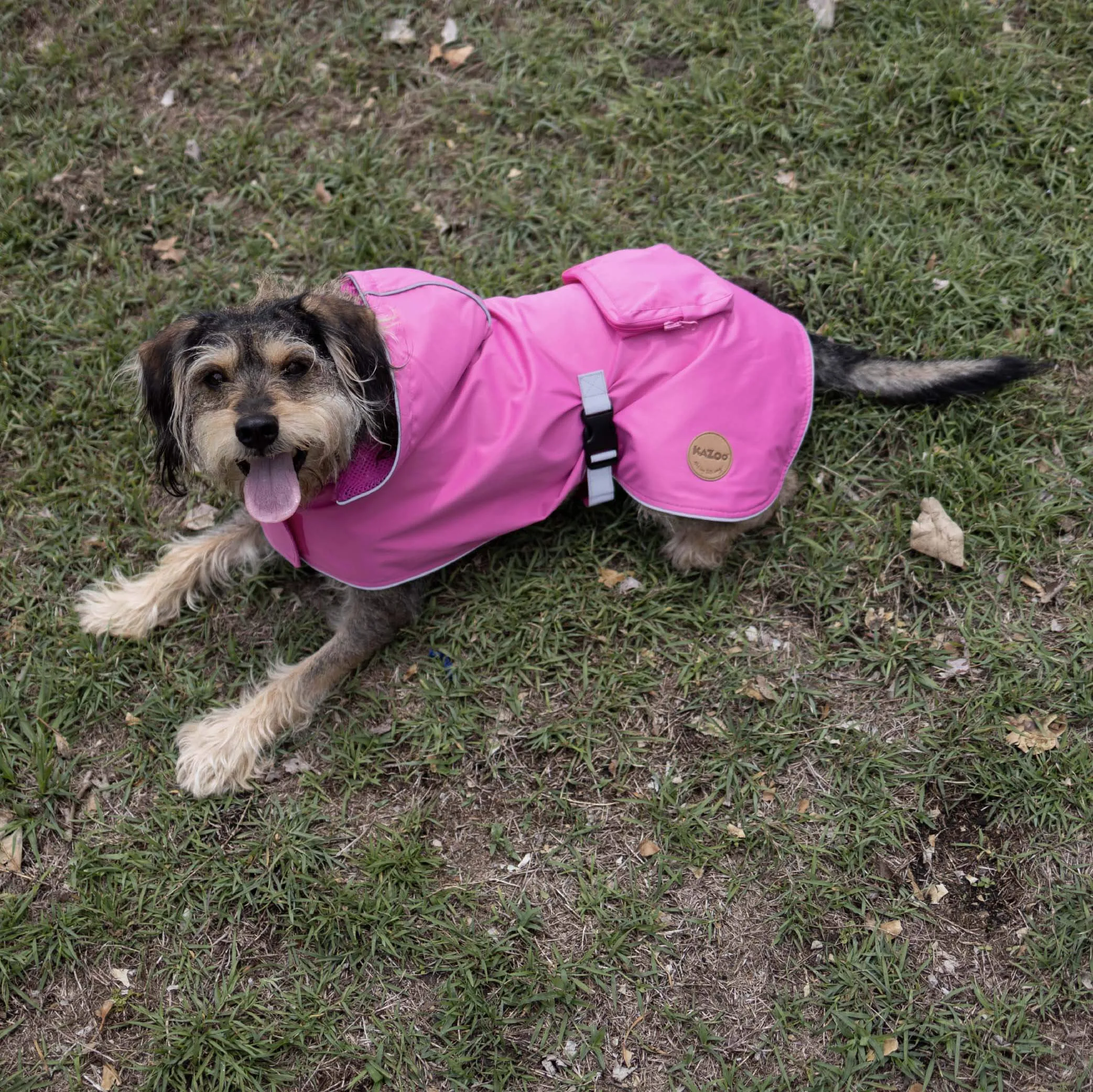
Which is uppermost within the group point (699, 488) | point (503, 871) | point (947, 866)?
point (699, 488)

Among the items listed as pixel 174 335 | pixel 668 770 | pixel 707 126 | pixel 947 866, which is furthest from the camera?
pixel 707 126

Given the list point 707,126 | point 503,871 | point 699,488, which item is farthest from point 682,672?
point 707,126

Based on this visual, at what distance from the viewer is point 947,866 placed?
3963mm

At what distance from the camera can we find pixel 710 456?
4094mm

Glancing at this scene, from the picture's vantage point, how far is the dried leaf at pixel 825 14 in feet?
17.8

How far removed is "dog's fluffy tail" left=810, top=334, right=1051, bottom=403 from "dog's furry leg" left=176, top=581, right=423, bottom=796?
231cm

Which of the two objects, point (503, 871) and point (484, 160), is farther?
point (484, 160)

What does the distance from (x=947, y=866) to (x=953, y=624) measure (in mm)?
1116

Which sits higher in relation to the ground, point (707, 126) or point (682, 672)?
point (707, 126)

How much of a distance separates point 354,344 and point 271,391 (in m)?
0.35

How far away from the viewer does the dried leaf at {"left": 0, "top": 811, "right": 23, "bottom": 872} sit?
160 inches

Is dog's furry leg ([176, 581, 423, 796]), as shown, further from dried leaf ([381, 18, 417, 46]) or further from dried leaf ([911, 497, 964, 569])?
dried leaf ([381, 18, 417, 46])

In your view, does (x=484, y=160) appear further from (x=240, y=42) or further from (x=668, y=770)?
(x=668, y=770)

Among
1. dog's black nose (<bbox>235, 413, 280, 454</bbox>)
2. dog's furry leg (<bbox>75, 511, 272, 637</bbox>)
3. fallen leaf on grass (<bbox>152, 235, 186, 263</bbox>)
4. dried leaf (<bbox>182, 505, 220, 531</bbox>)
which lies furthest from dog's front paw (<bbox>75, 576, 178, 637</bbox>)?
fallen leaf on grass (<bbox>152, 235, 186, 263</bbox>)
